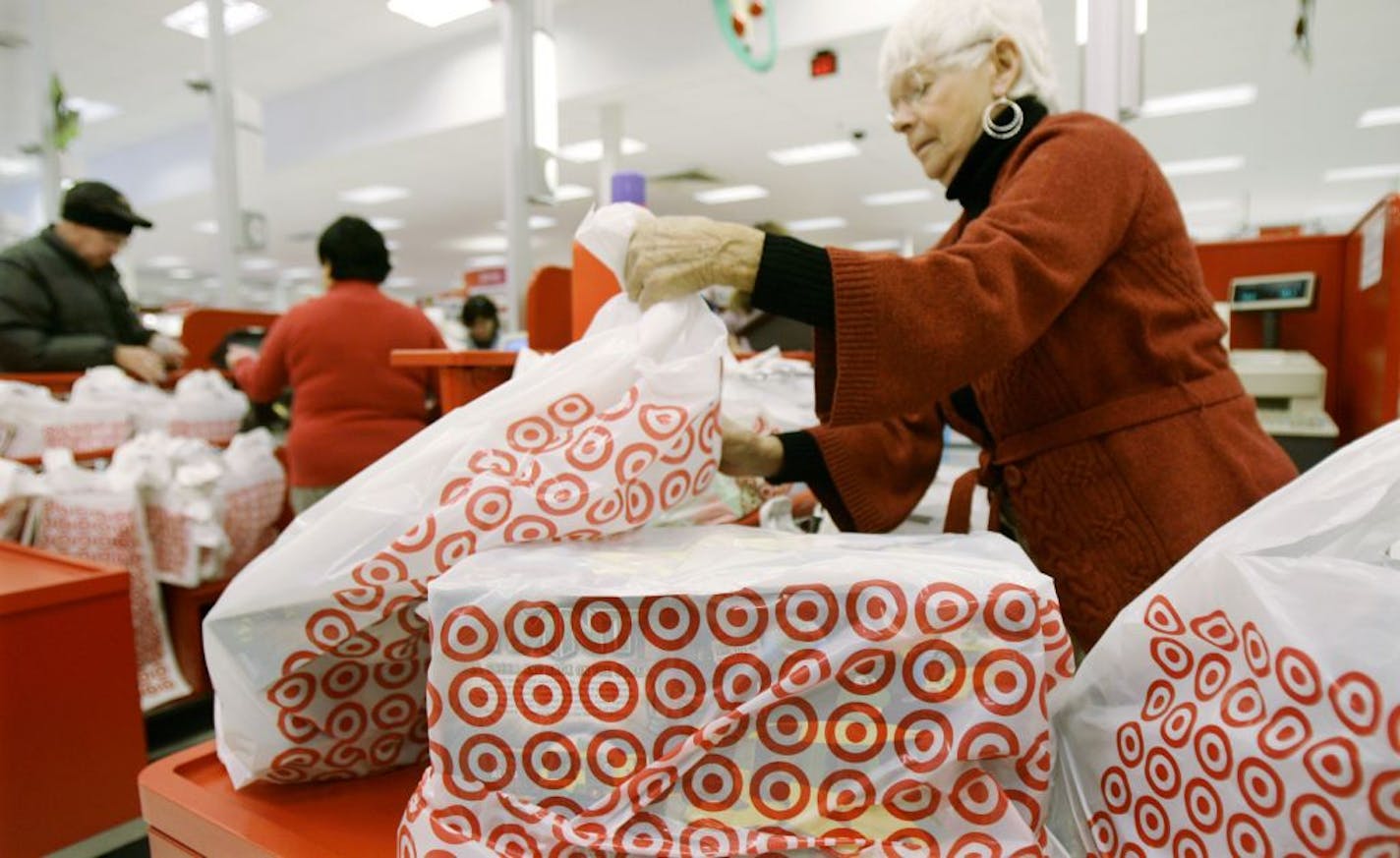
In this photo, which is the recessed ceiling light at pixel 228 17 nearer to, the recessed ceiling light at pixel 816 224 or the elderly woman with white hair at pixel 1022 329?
the elderly woman with white hair at pixel 1022 329

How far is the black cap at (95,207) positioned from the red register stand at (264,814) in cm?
258

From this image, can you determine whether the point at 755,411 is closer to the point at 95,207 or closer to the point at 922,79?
the point at 922,79

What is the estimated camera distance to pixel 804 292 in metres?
0.72

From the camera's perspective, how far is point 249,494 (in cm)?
247

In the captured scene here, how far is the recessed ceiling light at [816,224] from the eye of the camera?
41.0 feet

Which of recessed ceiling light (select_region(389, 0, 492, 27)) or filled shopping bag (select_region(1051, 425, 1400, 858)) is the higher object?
recessed ceiling light (select_region(389, 0, 492, 27))

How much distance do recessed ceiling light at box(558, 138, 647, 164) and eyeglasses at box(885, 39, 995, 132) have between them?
733 cm

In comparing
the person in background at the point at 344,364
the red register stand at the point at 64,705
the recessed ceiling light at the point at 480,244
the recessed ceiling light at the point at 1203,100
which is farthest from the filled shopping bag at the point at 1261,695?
the recessed ceiling light at the point at 480,244

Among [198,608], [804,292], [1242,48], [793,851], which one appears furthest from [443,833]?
[1242,48]

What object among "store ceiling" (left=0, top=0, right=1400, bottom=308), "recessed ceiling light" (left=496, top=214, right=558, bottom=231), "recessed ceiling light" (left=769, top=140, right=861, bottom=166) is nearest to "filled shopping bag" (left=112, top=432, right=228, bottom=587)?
"store ceiling" (left=0, top=0, right=1400, bottom=308)

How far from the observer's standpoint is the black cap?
271 cm

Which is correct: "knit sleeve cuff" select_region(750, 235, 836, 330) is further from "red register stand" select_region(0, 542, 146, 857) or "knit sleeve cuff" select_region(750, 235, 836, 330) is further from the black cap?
the black cap

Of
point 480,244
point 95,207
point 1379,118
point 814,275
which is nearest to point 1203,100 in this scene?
point 1379,118

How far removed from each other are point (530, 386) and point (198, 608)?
81.6 inches
